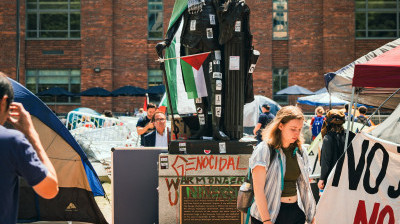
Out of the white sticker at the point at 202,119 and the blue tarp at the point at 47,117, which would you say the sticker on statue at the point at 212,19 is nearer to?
the white sticker at the point at 202,119

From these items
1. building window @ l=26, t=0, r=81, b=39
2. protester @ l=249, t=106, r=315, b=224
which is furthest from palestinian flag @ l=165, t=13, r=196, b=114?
building window @ l=26, t=0, r=81, b=39

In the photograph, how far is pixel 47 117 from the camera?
6.66 meters

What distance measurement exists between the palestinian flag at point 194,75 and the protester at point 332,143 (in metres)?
1.68

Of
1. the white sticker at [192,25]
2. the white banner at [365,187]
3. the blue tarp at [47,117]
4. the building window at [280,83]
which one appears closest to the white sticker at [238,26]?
the white sticker at [192,25]

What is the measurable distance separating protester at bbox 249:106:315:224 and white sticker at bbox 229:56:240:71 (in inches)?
106

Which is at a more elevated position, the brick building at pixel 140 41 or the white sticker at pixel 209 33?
the brick building at pixel 140 41

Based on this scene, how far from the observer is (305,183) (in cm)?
434

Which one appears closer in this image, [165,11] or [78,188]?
[78,188]

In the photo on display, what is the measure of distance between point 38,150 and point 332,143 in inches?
196

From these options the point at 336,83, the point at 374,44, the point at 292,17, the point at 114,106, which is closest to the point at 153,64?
the point at 114,106

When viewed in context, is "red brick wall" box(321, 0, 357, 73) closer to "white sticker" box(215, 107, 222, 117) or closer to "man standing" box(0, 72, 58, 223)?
"white sticker" box(215, 107, 222, 117)

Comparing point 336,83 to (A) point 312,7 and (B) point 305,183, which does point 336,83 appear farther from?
(A) point 312,7

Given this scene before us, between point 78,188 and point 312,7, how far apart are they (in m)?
25.4

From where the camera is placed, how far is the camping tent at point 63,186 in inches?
263
